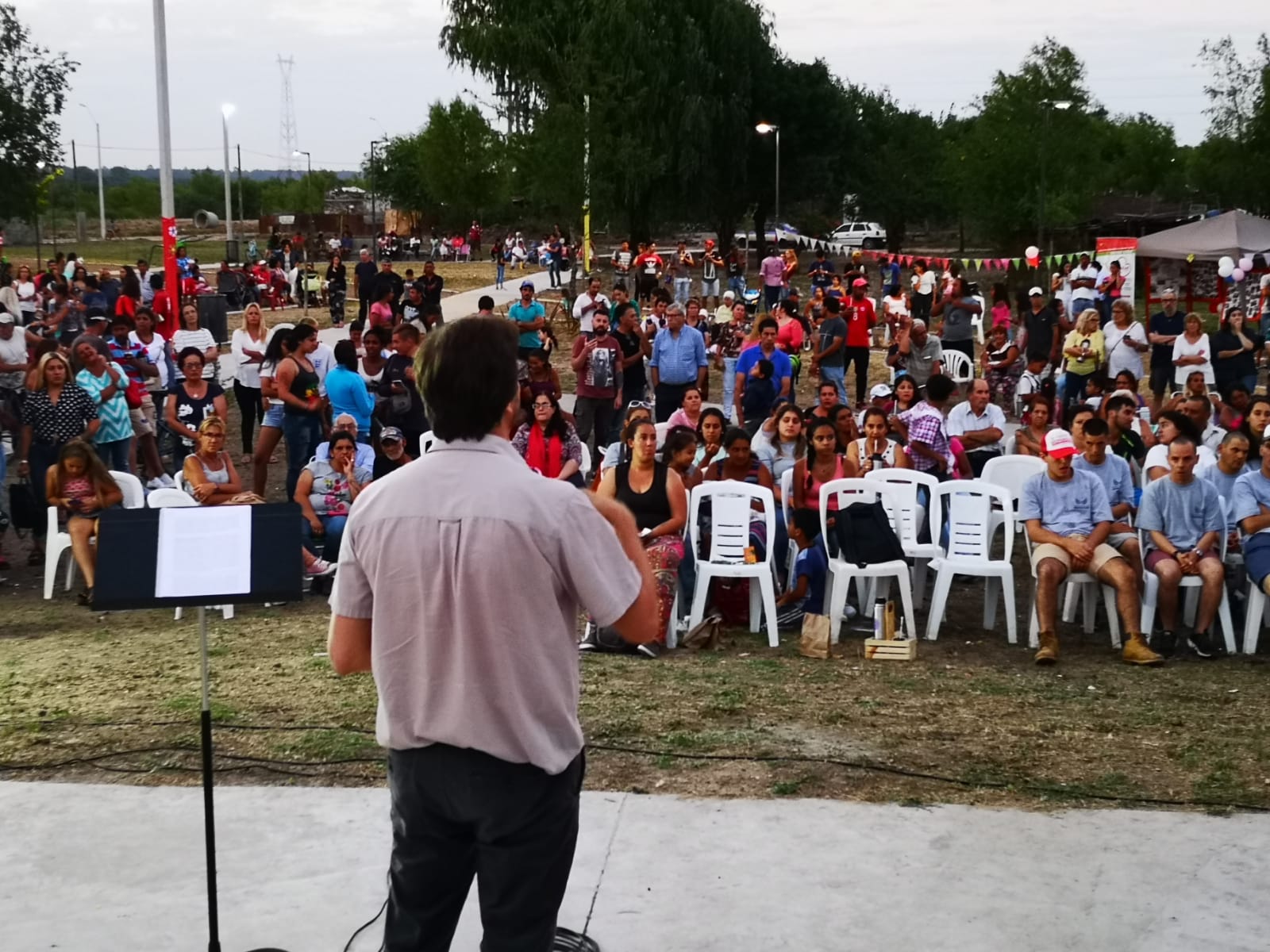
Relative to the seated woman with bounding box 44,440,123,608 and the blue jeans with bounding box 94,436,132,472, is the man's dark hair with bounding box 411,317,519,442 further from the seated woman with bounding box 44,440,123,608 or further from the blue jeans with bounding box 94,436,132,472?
the blue jeans with bounding box 94,436,132,472

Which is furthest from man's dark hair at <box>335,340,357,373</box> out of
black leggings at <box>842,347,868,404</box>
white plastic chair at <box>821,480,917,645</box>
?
black leggings at <box>842,347,868,404</box>

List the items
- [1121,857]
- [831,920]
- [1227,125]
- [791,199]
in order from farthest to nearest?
[791,199] → [1227,125] → [1121,857] → [831,920]

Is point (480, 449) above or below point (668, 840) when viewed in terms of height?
above

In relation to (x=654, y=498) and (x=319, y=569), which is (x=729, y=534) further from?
(x=319, y=569)

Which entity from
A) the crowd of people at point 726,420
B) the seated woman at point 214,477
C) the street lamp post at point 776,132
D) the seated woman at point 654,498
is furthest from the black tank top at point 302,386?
the street lamp post at point 776,132

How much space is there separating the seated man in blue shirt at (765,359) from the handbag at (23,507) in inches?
224

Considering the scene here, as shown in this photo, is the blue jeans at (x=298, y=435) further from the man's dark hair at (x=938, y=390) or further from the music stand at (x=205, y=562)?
the music stand at (x=205, y=562)

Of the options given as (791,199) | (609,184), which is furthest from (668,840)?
(791,199)

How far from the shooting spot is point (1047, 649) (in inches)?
299

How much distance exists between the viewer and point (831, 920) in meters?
4.23

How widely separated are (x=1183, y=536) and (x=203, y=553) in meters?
5.92

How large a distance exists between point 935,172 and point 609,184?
101ft

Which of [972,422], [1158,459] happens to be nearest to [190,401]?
[972,422]

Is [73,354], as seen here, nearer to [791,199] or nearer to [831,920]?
[831,920]
